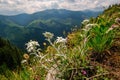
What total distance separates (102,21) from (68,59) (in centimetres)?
269

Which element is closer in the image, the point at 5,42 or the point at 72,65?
the point at 72,65

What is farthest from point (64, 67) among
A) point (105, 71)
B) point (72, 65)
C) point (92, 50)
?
point (92, 50)

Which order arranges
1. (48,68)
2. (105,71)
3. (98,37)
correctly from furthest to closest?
(98,37) → (48,68) → (105,71)

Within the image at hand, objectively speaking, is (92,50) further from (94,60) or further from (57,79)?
(57,79)

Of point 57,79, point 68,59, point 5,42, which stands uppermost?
point 68,59

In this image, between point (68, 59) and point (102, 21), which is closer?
point (68, 59)

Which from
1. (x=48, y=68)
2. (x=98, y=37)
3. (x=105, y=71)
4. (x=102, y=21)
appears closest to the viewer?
(x=105, y=71)

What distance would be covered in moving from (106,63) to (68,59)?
993 millimetres

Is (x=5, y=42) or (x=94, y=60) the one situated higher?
(x=94, y=60)

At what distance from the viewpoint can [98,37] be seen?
6207 millimetres

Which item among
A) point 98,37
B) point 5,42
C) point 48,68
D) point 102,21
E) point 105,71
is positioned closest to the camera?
point 105,71

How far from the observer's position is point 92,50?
20.6ft

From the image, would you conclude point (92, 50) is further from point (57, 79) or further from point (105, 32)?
point (57, 79)

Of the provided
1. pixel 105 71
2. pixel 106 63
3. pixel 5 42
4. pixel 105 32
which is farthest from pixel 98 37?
pixel 5 42
